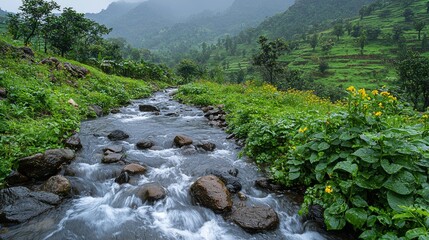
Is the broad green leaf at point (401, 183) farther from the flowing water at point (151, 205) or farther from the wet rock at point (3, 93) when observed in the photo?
the wet rock at point (3, 93)

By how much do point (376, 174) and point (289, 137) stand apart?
331 centimetres

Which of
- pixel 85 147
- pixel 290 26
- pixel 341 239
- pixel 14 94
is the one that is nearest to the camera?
pixel 341 239

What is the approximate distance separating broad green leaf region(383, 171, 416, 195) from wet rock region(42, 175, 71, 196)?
21.4 feet

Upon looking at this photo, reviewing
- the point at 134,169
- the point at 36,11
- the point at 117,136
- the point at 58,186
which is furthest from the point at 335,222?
the point at 36,11

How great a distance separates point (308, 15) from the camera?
179000mm

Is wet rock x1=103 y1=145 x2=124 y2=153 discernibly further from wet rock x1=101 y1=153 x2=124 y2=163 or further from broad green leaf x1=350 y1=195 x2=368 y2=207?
broad green leaf x1=350 y1=195 x2=368 y2=207

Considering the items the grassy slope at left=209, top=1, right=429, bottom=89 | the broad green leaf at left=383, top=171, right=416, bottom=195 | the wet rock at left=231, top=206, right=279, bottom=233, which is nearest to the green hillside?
the grassy slope at left=209, top=1, right=429, bottom=89

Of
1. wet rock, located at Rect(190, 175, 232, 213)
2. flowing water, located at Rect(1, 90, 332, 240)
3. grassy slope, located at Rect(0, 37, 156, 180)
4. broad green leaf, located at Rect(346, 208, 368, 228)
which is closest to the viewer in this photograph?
broad green leaf, located at Rect(346, 208, 368, 228)

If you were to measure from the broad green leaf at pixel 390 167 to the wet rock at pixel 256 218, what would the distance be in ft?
7.58

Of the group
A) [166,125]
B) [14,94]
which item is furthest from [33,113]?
[166,125]

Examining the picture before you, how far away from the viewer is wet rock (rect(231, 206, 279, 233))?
5238 millimetres

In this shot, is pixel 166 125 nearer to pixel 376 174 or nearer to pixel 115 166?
pixel 115 166

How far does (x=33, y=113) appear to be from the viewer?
962 cm

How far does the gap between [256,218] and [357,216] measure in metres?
1.90
